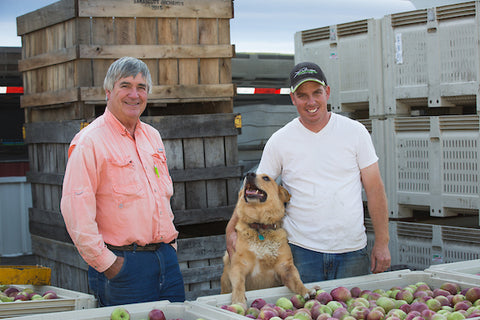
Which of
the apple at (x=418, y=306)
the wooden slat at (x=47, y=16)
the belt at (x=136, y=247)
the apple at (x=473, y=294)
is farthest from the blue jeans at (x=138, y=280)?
the wooden slat at (x=47, y=16)

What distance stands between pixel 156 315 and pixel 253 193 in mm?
1378

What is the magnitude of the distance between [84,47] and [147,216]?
8.47 ft

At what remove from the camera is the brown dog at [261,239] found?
392 centimetres

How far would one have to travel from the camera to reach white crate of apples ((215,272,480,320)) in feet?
9.52

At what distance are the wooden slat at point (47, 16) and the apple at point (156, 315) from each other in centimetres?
338

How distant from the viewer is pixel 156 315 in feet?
9.66

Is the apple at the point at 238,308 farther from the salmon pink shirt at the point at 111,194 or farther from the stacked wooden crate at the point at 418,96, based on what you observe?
the stacked wooden crate at the point at 418,96

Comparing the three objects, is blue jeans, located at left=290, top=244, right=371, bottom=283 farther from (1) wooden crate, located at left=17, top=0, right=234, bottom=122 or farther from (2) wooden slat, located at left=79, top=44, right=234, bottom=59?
(2) wooden slat, located at left=79, top=44, right=234, bottom=59

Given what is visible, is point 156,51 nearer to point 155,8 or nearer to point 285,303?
point 155,8

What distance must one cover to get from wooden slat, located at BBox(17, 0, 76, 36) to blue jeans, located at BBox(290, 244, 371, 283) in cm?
316

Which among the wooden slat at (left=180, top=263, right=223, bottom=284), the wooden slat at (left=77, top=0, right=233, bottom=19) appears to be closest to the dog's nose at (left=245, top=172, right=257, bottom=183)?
the wooden slat at (left=180, top=263, right=223, bottom=284)

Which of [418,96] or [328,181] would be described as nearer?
[328,181]

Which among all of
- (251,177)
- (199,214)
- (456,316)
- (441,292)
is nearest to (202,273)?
(199,214)

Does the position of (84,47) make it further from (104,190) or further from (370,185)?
(370,185)
